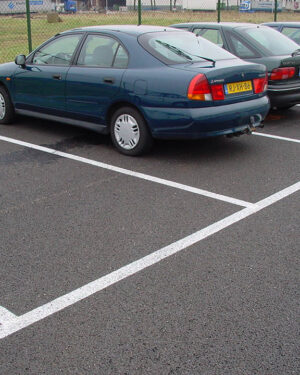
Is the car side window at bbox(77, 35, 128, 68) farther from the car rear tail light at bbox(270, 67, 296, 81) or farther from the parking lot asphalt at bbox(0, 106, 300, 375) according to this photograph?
the car rear tail light at bbox(270, 67, 296, 81)

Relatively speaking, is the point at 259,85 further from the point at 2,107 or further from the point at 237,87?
A: the point at 2,107

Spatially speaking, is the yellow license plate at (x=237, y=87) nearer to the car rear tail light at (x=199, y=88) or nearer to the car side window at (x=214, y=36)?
the car rear tail light at (x=199, y=88)

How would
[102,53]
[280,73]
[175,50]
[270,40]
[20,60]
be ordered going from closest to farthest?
[175,50]
[102,53]
[20,60]
[280,73]
[270,40]

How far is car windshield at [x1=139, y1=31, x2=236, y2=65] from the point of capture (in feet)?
21.7

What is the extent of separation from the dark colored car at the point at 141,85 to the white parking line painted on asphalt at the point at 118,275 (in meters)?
1.51

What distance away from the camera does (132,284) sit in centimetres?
366

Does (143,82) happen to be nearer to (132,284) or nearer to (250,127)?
(250,127)

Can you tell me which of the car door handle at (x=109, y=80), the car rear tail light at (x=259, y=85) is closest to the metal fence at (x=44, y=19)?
the car door handle at (x=109, y=80)

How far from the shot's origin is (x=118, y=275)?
12.4ft

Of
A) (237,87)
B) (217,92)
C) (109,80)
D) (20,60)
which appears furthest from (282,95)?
(20,60)

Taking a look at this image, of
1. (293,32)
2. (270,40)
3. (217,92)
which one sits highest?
(293,32)

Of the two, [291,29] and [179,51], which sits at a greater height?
[291,29]

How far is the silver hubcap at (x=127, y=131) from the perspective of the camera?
6.60 metres

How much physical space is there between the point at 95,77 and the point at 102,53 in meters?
0.38
